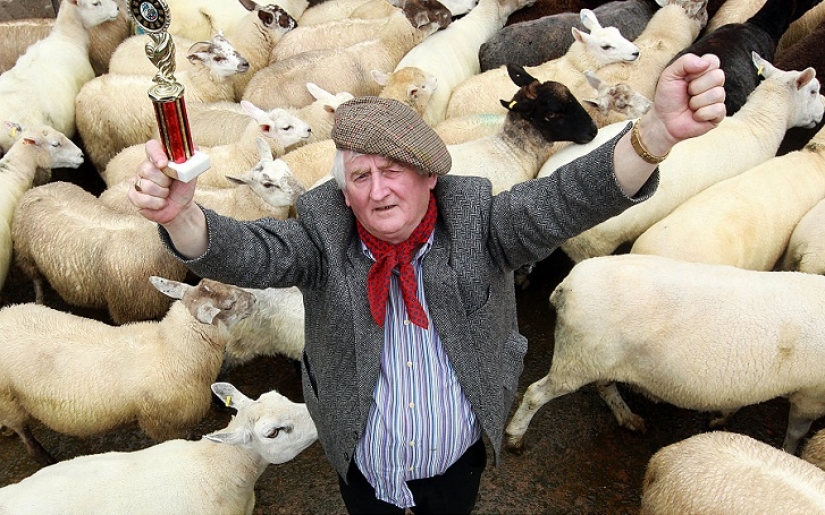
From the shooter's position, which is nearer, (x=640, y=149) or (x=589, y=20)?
(x=640, y=149)

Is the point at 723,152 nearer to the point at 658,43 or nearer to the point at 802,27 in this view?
the point at 658,43

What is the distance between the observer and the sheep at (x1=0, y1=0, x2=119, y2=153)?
5148mm

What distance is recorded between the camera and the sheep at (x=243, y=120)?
5.01 m

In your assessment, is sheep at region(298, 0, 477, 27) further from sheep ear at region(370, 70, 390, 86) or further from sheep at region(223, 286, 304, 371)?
sheep at region(223, 286, 304, 371)

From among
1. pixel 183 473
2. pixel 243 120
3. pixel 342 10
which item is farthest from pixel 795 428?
pixel 342 10

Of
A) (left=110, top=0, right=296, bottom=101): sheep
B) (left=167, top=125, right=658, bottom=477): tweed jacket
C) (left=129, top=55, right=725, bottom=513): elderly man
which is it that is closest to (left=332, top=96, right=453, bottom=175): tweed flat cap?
(left=129, top=55, right=725, bottom=513): elderly man

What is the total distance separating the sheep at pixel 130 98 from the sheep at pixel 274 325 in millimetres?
2340

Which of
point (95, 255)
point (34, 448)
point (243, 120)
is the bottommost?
point (34, 448)

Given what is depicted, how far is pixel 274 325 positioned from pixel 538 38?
12.1ft

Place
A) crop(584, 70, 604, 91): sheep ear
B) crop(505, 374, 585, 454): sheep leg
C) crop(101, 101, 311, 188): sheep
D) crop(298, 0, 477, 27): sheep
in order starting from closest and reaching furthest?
crop(505, 374, 585, 454): sheep leg
crop(101, 101, 311, 188): sheep
crop(584, 70, 604, 91): sheep ear
crop(298, 0, 477, 27): sheep

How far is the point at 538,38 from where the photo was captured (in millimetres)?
5836

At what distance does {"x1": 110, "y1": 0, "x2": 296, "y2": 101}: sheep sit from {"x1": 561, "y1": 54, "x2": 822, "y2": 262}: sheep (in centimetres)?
352

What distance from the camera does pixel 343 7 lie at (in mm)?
6887

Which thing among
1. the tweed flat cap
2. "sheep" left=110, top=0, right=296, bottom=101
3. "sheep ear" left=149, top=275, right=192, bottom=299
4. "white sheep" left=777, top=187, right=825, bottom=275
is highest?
the tweed flat cap
